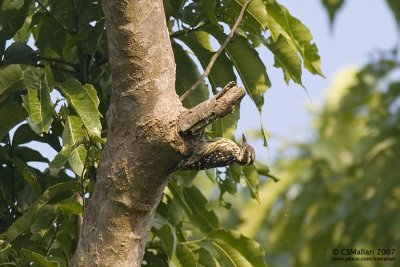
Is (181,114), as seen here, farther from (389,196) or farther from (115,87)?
(389,196)

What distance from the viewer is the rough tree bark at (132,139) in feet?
5.22

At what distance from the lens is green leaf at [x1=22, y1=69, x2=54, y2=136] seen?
174 cm

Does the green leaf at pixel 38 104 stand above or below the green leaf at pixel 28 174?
above

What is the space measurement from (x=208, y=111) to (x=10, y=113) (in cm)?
52

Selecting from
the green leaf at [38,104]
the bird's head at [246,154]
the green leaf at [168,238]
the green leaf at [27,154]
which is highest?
the green leaf at [38,104]

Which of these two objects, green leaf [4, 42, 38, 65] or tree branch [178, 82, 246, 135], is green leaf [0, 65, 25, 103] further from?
tree branch [178, 82, 246, 135]

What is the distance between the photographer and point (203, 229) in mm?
2270

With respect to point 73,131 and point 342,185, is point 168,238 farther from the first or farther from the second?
point 342,185

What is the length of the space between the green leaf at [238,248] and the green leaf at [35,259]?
0.42 meters

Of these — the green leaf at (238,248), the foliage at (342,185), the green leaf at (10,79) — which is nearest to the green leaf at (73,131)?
the green leaf at (10,79)

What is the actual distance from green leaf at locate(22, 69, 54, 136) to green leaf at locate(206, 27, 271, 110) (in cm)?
39

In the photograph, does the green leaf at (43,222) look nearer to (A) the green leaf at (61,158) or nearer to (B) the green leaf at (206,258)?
(A) the green leaf at (61,158)

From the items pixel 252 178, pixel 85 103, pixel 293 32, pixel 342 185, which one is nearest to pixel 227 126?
pixel 252 178

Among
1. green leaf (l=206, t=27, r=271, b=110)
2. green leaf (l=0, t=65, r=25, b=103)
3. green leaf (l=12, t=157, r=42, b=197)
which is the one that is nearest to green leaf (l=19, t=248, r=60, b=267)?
green leaf (l=12, t=157, r=42, b=197)
